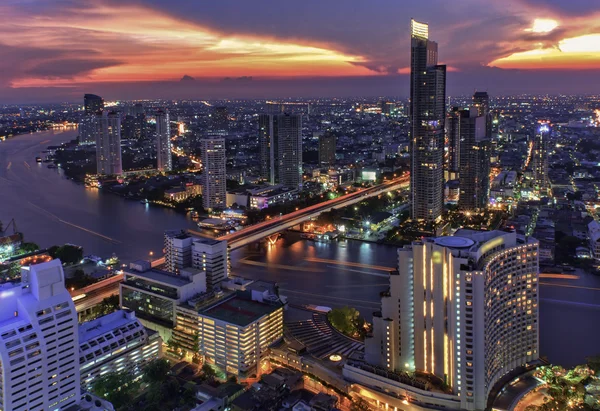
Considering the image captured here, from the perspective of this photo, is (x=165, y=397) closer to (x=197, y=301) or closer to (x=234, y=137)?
(x=197, y=301)

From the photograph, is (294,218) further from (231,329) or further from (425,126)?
(231,329)

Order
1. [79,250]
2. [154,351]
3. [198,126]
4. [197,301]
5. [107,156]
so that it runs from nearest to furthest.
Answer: [154,351] → [197,301] → [79,250] → [107,156] → [198,126]

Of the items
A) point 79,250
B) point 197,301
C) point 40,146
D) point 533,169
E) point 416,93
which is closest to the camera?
point 197,301

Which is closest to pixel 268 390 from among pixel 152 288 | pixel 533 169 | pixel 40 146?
pixel 152 288

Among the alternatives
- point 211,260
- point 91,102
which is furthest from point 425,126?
point 91,102

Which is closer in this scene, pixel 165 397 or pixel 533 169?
pixel 165 397

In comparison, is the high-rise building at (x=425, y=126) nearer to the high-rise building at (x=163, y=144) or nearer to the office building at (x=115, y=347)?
the office building at (x=115, y=347)

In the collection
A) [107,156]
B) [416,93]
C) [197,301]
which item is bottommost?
[197,301]
